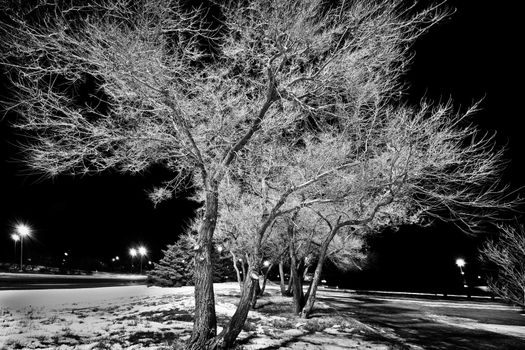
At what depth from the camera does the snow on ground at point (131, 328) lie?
7363 mm

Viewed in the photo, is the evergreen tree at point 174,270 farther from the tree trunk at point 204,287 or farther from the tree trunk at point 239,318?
the tree trunk at point 204,287

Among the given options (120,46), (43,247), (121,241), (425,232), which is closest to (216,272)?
(120,46)

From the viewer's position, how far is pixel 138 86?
667 cm

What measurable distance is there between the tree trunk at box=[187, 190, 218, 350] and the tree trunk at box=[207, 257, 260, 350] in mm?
220

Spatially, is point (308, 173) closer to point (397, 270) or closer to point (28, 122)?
point (28, 122)

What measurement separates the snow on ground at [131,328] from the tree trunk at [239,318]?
0.74 m

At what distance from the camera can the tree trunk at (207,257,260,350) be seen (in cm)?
693

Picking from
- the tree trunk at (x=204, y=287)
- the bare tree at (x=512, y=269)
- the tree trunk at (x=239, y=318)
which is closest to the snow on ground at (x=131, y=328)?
the tree trunk at (x=239, y=318)

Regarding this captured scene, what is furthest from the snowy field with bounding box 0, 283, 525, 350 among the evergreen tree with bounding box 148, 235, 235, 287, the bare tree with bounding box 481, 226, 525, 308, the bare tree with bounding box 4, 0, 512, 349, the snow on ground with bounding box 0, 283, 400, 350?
the evergreen tree with bounding box 148, 235, 235, 287

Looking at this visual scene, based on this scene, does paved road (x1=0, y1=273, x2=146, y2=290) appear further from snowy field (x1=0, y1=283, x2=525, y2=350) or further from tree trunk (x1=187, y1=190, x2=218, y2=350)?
tree trunk (x1=187, y1=190, x2=218, y2=350)

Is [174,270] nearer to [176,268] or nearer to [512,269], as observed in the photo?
[176,268]

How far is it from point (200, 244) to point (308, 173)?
4704 millimetres

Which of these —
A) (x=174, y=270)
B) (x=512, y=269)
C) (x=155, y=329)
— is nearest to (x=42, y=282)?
(x=174, y=270)

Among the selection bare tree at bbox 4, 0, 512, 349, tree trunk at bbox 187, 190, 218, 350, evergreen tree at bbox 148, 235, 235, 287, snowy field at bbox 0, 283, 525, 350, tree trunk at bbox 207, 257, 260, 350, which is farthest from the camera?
evergreen tree at bbox 148, 235, 235, 287
